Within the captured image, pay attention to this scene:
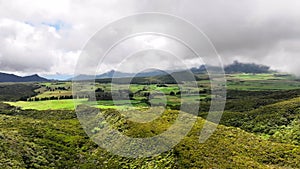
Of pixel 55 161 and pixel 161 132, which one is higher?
pixel 161 132

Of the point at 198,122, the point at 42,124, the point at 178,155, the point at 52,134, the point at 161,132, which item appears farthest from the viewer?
the point at 42,124

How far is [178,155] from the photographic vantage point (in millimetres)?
64750

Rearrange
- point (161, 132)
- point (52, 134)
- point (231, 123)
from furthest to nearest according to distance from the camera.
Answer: point (231, 123) < point (52, 134) < point (161, 132)

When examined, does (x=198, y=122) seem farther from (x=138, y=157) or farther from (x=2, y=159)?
(x=2, y=159)

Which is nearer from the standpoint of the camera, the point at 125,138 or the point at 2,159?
the point at 2,159

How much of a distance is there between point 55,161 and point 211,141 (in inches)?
1428

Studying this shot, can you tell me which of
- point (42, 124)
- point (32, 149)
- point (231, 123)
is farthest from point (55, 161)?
point (231, 123)

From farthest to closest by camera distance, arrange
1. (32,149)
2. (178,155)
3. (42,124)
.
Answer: (42,124) → (32,149) → (178,155)

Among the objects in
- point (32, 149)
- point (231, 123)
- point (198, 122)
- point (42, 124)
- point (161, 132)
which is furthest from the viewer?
point (231, 123)

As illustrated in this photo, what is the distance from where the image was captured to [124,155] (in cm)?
7131

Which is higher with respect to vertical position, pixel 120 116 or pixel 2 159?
pixel 120 116

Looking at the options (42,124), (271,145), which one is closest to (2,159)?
(42,124)

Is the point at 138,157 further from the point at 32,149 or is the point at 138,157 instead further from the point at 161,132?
the point at 32,149

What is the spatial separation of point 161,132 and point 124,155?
9.57 metres
